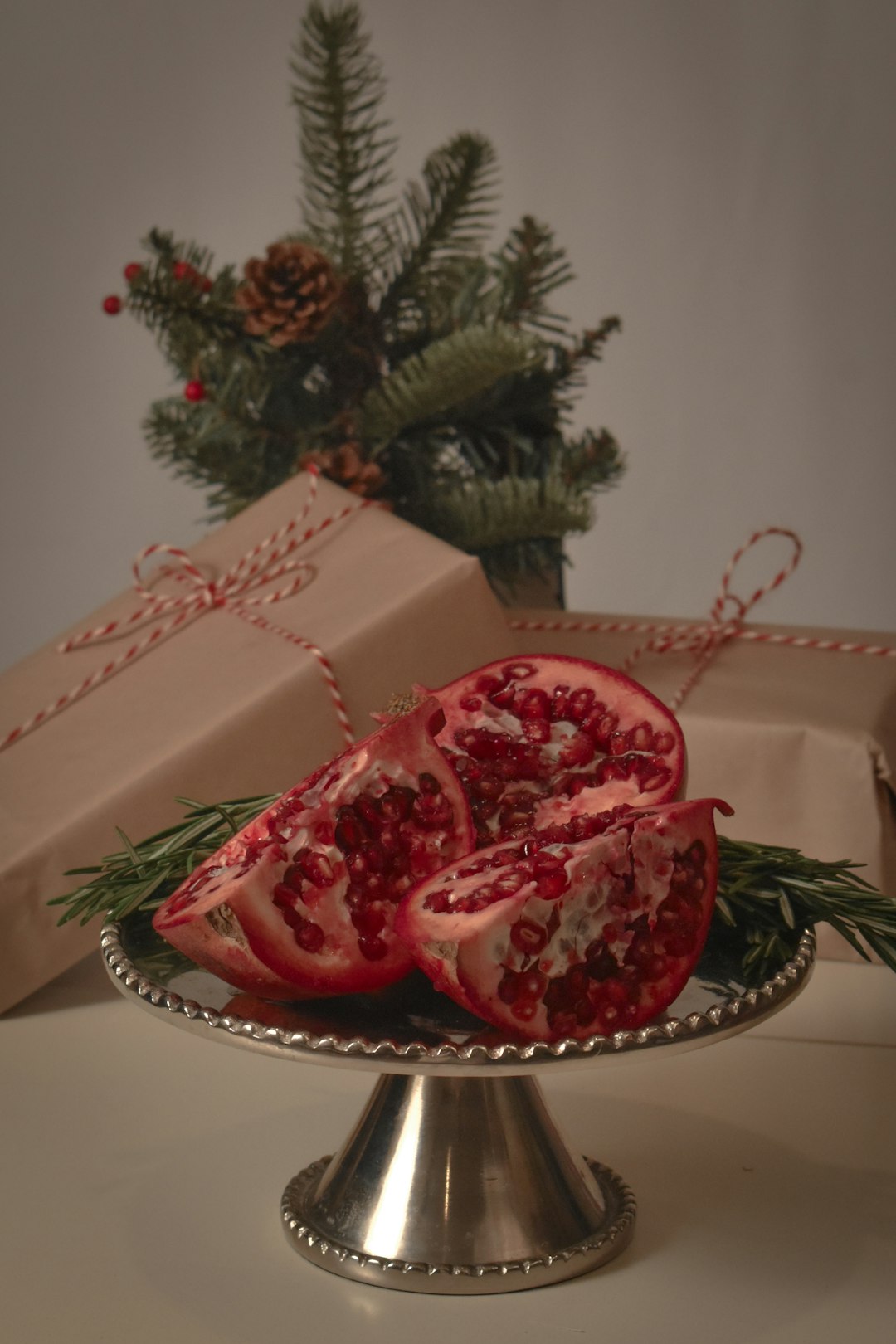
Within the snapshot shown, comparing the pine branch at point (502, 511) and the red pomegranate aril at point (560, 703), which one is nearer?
the red pomegranate aril at point (560, 703)

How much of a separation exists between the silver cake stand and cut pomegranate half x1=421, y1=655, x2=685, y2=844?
8cm

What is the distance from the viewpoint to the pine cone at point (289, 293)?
40.8 inches

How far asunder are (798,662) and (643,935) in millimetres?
540

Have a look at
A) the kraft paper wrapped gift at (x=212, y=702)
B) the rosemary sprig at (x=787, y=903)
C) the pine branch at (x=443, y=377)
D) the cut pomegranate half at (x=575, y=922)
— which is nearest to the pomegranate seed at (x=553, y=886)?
the cut pomegranate half at (x=575, y=922)

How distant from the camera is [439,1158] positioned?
1.85 feet

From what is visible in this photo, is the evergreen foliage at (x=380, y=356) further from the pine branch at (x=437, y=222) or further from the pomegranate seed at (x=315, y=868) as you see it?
the pomegranate seed at (x=315, y=868)

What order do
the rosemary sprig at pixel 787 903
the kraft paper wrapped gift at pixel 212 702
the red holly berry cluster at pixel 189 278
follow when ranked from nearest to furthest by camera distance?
the rosemary sprig at pixel 787 903 → the kraft paper wrapped gift at pixel 212 702 → the red holly berry cluster at pixel 189 278

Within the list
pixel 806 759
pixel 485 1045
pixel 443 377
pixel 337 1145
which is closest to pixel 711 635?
pixel 806 759

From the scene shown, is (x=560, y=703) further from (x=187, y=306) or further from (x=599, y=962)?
(x=187, y=306)

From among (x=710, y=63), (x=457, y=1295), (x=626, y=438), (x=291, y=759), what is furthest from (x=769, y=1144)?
(x=710, y=63)

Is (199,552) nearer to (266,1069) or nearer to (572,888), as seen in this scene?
(266,1069)

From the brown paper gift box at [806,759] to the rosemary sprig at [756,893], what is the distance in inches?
9.2

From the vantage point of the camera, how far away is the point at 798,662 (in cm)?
100

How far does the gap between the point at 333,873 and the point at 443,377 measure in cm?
58
